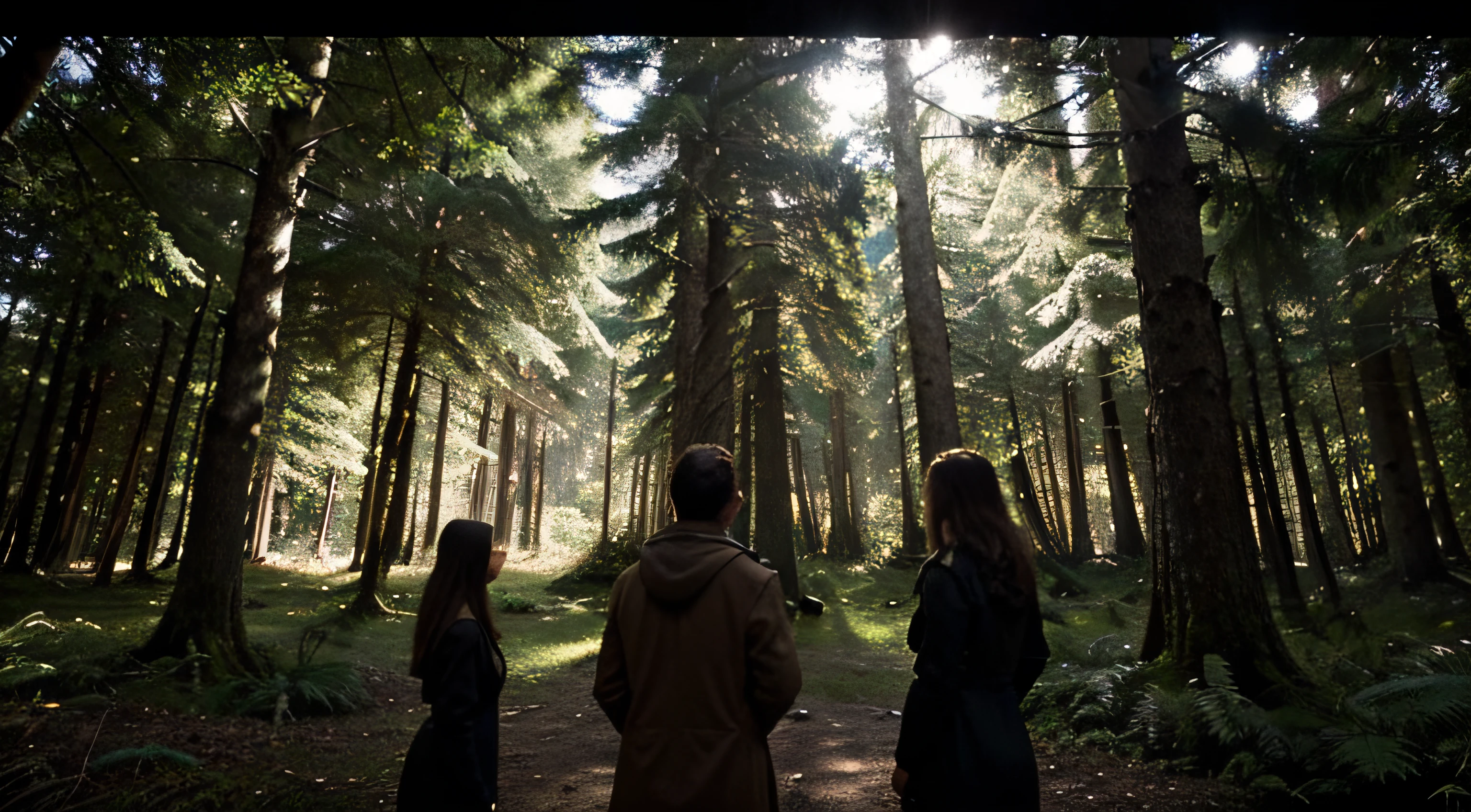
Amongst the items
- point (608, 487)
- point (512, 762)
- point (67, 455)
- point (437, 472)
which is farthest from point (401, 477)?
point (608, 487)

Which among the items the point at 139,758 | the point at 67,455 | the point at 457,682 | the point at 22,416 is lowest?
the point at 139,758

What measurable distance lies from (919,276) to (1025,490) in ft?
52.6

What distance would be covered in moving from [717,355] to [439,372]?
9.56m

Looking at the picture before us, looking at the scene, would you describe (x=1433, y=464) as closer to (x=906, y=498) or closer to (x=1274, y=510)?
(x=1274, y=510)

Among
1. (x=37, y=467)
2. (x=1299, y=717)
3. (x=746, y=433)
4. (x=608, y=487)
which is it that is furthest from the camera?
(x=608, y=487)

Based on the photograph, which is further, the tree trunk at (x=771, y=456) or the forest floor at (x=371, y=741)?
the tree trunk at (x=771, y=456)

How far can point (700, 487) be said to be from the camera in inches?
97.5

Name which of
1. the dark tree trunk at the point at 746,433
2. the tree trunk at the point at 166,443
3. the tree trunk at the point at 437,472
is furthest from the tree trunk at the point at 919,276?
the tree trunk at the point at 437,472

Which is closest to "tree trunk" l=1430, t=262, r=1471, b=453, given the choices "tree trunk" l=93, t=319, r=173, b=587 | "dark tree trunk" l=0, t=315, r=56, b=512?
"tree trunk" l=93, t=319, r=173, b=587

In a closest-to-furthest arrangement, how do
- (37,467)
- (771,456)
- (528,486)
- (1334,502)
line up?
(37,467) < (771,456) < (1334,502) < (528,486)

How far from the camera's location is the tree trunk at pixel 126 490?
13.4 meters

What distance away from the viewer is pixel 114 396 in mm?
16859

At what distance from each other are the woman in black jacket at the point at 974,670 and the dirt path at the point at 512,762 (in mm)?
2627

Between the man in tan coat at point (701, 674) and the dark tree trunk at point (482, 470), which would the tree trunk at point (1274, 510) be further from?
the dark tree trunk at point (482, 470)
